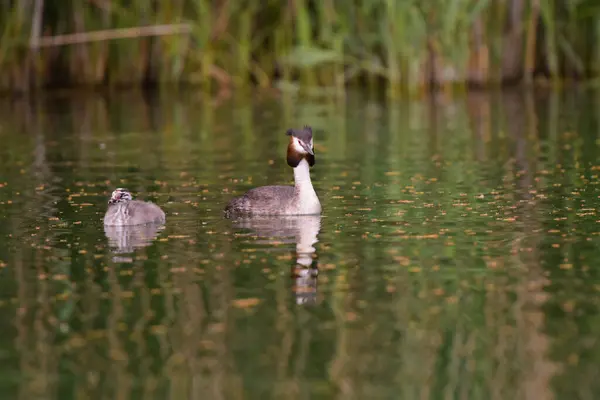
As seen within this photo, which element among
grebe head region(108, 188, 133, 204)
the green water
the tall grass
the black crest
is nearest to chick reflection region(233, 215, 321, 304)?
the green water

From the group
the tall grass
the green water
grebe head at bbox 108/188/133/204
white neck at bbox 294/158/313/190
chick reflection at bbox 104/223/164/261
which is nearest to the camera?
the green water

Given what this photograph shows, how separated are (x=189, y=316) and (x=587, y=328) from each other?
203cm

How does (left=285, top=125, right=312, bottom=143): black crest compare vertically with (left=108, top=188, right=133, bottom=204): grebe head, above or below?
above

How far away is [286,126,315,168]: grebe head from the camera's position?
12.2 meters

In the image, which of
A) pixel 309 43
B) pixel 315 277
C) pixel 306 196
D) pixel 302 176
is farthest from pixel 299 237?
pixel 309 43

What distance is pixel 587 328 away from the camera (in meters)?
7.68

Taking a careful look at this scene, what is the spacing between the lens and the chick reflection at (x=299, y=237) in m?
8.86

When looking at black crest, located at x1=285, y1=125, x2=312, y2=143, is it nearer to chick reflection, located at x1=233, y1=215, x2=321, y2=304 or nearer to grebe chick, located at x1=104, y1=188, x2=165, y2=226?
chick reflection, located at x1=233, y1=215, x2=321, y2=304

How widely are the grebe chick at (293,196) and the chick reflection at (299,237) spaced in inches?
3.0

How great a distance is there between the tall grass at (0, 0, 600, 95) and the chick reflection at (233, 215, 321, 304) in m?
11.0

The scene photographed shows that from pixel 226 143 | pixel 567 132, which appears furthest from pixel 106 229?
pixel 567 132

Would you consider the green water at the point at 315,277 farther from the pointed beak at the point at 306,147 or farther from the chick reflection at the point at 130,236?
the pointed beak at the point at 306,147

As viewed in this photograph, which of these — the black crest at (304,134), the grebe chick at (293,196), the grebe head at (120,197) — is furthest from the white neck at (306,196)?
the grebe head at (120,197)

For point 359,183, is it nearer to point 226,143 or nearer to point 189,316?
point 226,143
